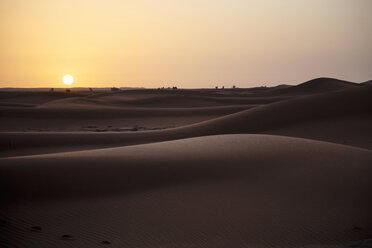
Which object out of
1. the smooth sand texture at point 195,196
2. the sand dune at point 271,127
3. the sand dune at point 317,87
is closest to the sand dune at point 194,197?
the smooth sand texture at point 195,196

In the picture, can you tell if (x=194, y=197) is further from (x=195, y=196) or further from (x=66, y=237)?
(x=66, y=237)

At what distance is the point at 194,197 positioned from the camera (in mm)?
6938

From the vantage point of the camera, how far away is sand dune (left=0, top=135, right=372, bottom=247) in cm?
549

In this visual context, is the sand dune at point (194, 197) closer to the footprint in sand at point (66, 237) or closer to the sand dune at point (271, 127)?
the footprint in sand at point (66, 237)

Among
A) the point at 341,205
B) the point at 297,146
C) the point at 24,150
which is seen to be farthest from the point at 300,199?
the point at 24,150

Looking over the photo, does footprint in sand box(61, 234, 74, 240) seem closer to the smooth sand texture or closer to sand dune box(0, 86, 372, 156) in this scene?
the smooth sand texture

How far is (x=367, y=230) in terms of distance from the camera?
18.5 ft

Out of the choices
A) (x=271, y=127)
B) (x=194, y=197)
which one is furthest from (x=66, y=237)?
(x=271, y=127)

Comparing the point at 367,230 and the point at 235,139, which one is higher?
the point at 235,139

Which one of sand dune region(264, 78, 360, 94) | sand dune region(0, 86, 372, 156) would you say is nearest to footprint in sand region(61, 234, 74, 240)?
sand dune region(0, 86, 372, 156)

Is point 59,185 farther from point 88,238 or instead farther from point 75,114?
point 75,114

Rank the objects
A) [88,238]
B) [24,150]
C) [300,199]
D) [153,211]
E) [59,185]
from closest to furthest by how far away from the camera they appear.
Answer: [88,238], [153,211], [300,199], [59,185], [24,150]

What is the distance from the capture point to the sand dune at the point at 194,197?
549 centimetres

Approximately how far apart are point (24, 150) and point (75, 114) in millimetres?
17488
